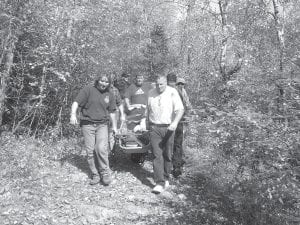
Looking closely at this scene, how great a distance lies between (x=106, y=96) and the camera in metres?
7.29

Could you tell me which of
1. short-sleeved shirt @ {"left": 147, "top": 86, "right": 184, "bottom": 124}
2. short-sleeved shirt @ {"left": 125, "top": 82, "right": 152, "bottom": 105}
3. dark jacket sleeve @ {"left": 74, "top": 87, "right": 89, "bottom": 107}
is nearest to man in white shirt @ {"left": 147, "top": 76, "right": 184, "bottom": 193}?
short-sleeved shirt @ {"left": 147, "top": 86, "right": 184, "bottom": 124}

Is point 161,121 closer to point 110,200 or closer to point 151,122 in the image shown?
point 151,122

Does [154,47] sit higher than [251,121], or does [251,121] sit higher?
[154,47]

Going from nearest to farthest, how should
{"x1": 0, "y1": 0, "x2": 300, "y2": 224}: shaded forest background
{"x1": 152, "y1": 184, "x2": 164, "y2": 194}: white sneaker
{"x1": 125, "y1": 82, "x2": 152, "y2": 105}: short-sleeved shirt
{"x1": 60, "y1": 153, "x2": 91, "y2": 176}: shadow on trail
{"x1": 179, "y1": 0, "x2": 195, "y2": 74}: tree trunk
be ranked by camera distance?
{"x1": 0, "y1": 0, "x2": 300, "y2": 224}: shaded forest background → {"x1": 152, "y1": 184, "x2": 164, "y2": 194}: white sneaker → {"x1": 60, "y1": 153, "x2": 91, "y2": 176}: shadow on trail → {"x1": 125, "y1": 82, "x2": 152, "y2": 105}: short-sleeved shirt → {"x1": 179, "y1": 0, "x2": 195, "y2": 74}: tree trunk

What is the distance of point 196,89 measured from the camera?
1723cm

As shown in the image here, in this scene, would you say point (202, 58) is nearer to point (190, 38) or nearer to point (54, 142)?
point (190, 38)

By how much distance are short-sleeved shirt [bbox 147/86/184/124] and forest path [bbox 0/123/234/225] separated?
56.7 inches

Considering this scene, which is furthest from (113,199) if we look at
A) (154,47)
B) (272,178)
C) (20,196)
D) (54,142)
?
(154,47)

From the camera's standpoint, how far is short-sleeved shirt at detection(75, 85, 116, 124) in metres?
7.04

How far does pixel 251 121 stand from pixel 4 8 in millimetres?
6150

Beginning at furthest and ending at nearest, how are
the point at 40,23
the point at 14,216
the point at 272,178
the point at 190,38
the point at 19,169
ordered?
1. the point at 190,38
2. the point at 40,23
3. the point at 19,169
4. the point at 14,216
5. the point at 272,178

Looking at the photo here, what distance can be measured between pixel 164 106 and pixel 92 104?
1.44m

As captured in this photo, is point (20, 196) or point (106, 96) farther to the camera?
point (106, 96)

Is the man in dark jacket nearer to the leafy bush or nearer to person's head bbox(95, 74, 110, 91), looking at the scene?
person's head bbox(95, 74, 110, 91)
